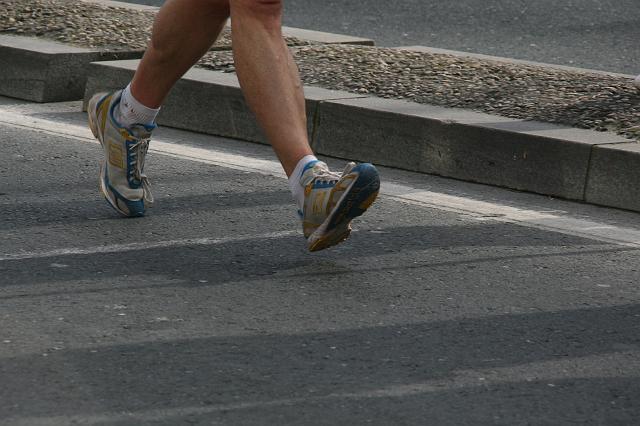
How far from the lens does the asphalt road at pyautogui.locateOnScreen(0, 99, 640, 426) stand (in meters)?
3.29

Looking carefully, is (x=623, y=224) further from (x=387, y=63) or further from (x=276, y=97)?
(x=387, y=63)

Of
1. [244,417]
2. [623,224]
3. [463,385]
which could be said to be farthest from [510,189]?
[244,417]

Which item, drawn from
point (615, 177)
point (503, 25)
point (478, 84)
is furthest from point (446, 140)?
point (503, 25)

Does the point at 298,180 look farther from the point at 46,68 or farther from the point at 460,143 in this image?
the point at 46,68

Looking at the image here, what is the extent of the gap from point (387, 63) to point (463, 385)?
13.7 feet

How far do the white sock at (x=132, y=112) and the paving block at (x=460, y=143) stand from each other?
1.46 metres

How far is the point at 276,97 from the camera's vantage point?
4.48 m

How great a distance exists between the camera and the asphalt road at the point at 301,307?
3.29 meters

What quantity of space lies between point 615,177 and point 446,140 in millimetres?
753

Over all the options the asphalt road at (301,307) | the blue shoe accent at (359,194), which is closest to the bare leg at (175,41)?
the asphalt road at (301,307)

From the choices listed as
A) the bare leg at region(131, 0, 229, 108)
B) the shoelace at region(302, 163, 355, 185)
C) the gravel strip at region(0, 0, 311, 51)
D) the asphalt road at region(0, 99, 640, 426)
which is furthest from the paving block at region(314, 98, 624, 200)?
the gravel strip at region(0, 0, 311, 51)

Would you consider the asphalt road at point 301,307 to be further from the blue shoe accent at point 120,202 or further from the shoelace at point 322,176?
the shoelace at point 322,176

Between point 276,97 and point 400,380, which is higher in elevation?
point 276,97

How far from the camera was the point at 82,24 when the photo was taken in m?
8.33
